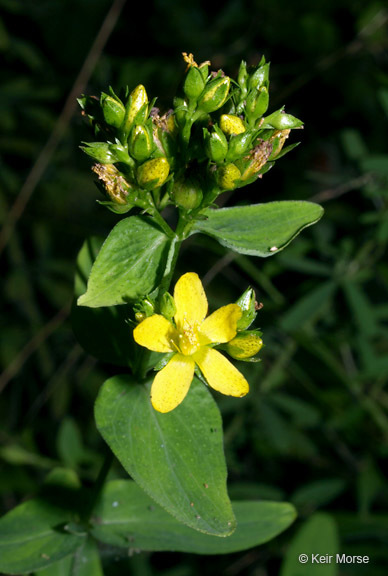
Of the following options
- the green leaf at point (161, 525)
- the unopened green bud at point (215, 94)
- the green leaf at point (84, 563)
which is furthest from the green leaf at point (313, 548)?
the unopened green bud at point (215, 94)

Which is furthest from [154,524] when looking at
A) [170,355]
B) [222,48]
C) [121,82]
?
[222,48]

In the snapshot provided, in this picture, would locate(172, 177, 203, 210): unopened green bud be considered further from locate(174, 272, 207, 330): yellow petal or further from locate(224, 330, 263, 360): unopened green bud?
locate(224, 330, 263, 360): unopened green bud

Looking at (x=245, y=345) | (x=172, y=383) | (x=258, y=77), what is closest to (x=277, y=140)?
(x=258, y=77)

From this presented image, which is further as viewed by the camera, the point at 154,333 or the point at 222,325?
the point at 222,325

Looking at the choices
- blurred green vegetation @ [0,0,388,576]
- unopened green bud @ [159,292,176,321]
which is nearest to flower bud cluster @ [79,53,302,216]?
unopened green bud @ [159,292,176,321]

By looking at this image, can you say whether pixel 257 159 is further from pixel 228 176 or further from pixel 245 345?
pixel 245 345

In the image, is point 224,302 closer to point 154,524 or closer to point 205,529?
point 154,524
